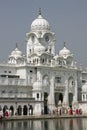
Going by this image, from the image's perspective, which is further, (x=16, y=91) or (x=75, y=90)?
(x=75, y=90)

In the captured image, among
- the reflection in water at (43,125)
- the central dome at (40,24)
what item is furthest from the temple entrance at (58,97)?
the reflection in water at (43,125)

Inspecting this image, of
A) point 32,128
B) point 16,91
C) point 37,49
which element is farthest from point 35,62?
point 32,128

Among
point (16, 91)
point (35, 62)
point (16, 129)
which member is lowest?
point (16, 129)

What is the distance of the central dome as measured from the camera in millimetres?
74750

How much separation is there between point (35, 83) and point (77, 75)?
11775 millimetres

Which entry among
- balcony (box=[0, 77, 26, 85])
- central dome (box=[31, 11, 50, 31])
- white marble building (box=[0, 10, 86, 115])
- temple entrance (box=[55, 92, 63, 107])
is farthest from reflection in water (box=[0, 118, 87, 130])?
central dome (box=[31, 11, 50, 31])

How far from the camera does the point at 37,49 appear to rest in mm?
69125

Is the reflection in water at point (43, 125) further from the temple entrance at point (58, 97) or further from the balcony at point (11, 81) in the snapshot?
the temple entrance at point (58, 97)

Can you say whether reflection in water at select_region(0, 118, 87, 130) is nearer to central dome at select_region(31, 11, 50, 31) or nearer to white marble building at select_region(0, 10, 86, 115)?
white marble building at select_region(0, 10, 86, 115)

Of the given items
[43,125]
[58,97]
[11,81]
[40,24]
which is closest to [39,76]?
[11,81]

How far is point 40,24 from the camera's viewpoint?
246 ft

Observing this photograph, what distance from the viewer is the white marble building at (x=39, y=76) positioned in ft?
204

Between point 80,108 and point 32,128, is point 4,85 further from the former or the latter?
point 32,128

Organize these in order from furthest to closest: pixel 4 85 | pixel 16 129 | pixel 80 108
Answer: pixel 80 108
pixel 4 85
pixel 16 129
